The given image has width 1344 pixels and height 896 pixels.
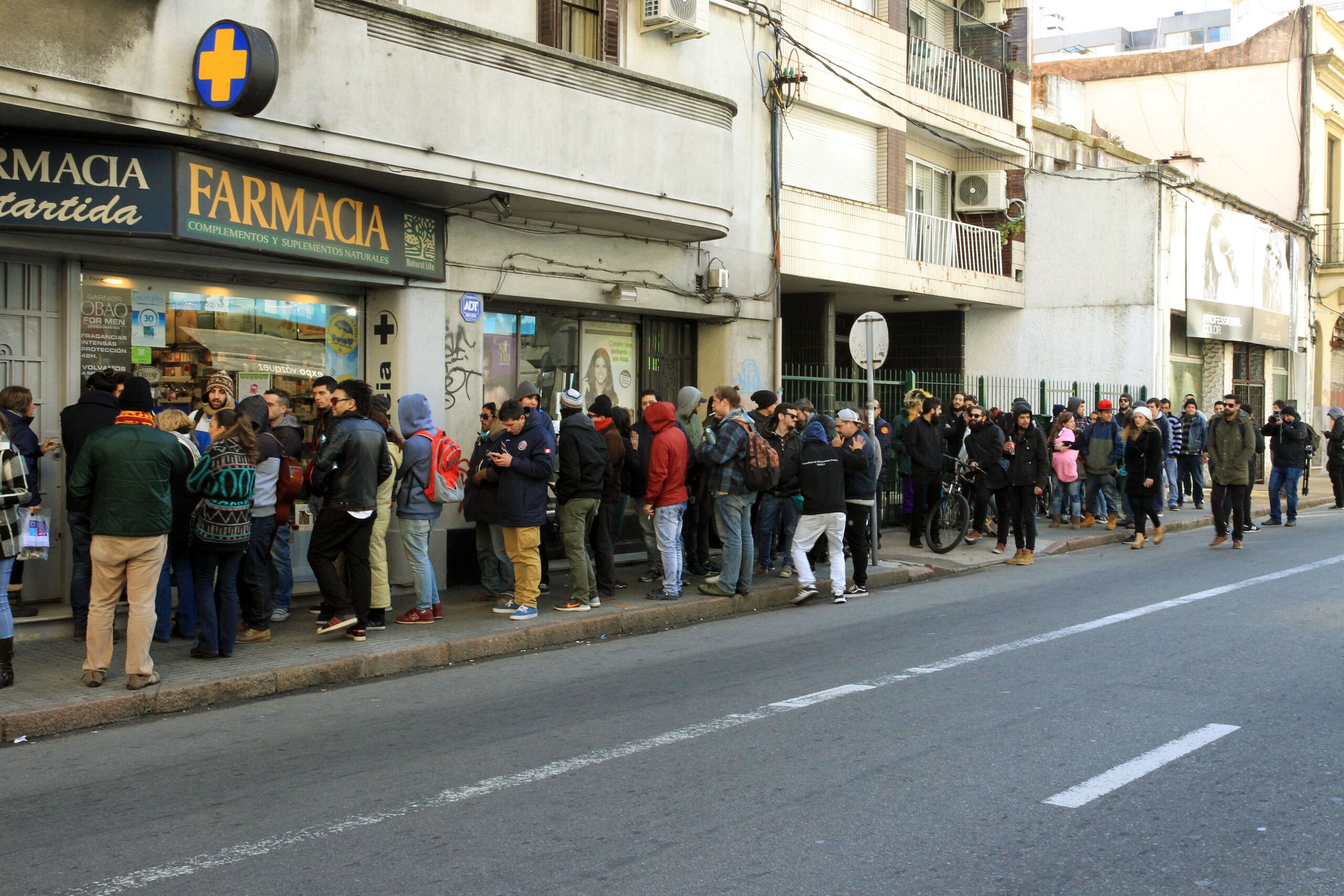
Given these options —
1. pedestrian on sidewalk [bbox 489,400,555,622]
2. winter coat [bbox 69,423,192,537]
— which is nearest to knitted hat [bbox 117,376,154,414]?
winter coat [bbox 69,423,192,537]

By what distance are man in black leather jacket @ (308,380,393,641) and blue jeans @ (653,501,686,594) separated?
9.47ft

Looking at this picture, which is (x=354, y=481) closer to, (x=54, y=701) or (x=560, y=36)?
(x=54, y=701)

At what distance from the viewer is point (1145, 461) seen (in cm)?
1548

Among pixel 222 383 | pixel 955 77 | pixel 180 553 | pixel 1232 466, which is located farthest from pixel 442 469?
pixel 955 77

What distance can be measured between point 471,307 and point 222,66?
147 inches

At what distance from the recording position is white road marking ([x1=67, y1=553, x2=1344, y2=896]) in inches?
176

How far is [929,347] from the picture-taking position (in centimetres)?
2339

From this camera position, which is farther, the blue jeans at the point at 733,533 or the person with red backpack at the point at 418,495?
the blue jeans at the point at 733,533

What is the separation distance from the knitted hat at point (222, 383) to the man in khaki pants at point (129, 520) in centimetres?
178

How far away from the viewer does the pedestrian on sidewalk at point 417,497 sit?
972 centimetres

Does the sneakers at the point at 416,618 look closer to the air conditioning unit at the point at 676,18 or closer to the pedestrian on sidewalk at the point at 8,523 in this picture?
the pedestrian on sidewalk at the point at 8,523

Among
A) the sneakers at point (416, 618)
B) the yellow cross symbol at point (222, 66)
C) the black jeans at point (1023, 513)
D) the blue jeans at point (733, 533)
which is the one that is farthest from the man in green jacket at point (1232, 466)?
the yellow cross symbol at point (222, 66)

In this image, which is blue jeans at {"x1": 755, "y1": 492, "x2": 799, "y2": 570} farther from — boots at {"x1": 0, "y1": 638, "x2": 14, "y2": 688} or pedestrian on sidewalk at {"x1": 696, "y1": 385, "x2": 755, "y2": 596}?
boots at {"x1": 0, "y1": 638, "x2": 14, "y2": 688}

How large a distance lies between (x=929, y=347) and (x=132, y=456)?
18171 mm
